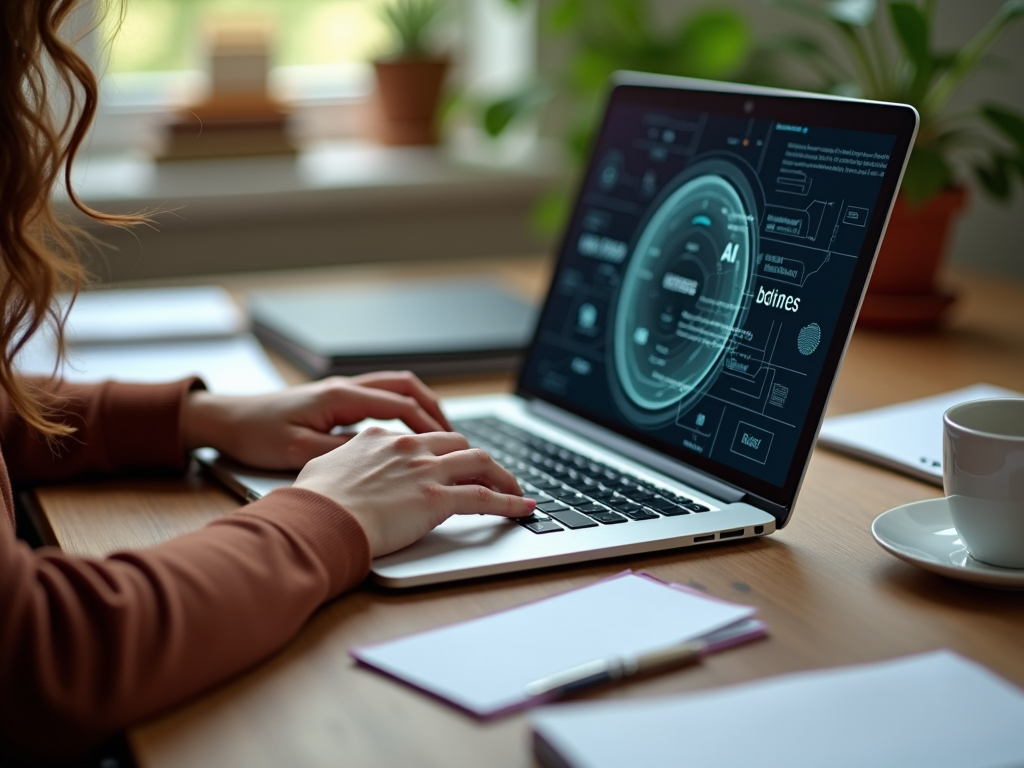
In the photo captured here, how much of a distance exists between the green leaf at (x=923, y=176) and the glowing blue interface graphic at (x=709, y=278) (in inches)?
15.3

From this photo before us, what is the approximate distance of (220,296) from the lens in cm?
152

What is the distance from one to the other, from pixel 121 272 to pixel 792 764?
1.75 m

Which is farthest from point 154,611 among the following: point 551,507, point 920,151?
point 920,151

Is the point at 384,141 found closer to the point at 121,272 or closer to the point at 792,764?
the point at 121,272

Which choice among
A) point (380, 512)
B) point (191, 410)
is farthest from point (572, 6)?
point (380, 512)

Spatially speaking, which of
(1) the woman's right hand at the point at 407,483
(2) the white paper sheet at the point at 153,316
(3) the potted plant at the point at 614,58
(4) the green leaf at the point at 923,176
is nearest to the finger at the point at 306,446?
(1) the woman's right hand at the point at 407,483

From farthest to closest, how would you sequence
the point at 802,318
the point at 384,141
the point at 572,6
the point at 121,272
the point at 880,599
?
the point at 384,141
the point at 121,272
the point at 572,6
the point at 802,318
the point at 880,599

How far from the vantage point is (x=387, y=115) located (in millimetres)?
2375

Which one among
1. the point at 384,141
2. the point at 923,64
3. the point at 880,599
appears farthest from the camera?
the point at 384,141

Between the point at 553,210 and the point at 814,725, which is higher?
the point at 553,210

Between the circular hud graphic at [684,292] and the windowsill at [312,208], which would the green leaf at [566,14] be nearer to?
the windowsill at [312,208]

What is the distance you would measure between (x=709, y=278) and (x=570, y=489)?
0.20 m

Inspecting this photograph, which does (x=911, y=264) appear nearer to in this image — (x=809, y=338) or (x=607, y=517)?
(x=809, y=338)

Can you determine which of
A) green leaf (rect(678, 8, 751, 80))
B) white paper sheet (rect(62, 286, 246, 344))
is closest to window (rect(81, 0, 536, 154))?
green leaf (rect(678, 8, 751, 80))
